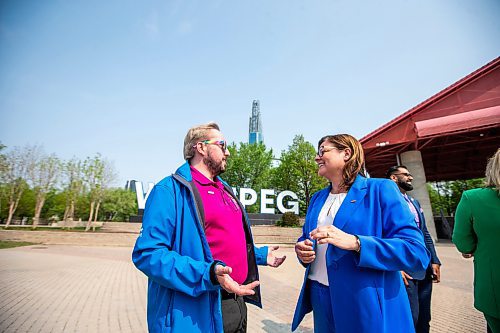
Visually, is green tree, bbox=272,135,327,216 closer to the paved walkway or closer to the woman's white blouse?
the paved walkway

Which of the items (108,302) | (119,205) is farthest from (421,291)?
(119,205)

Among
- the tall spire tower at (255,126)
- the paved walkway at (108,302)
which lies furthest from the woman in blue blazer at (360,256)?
the tall spire tower at (255,126)

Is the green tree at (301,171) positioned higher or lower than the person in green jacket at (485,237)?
higher

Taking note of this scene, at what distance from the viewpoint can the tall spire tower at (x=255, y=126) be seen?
148000 millimetres

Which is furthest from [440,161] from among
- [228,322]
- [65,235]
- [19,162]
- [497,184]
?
[19,162]

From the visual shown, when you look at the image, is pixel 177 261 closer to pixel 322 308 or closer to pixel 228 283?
pixel 228 283

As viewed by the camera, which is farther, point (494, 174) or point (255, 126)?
point (255, 126)

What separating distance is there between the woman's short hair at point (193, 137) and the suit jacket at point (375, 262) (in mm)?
1420

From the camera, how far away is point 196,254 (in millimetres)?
1774

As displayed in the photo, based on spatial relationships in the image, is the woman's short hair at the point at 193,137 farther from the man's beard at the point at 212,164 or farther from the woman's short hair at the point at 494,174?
the woman's short hair at the point at 494,174

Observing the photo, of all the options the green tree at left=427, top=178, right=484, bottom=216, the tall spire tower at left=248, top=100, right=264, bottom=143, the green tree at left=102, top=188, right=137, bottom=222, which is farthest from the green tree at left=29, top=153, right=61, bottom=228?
the tall spire tower at left=248, top=100, right=264, bottom=143

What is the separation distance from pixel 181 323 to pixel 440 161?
34021 millimetres

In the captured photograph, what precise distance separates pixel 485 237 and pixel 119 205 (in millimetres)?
68966

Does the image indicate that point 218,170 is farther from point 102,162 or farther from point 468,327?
point 102,162
